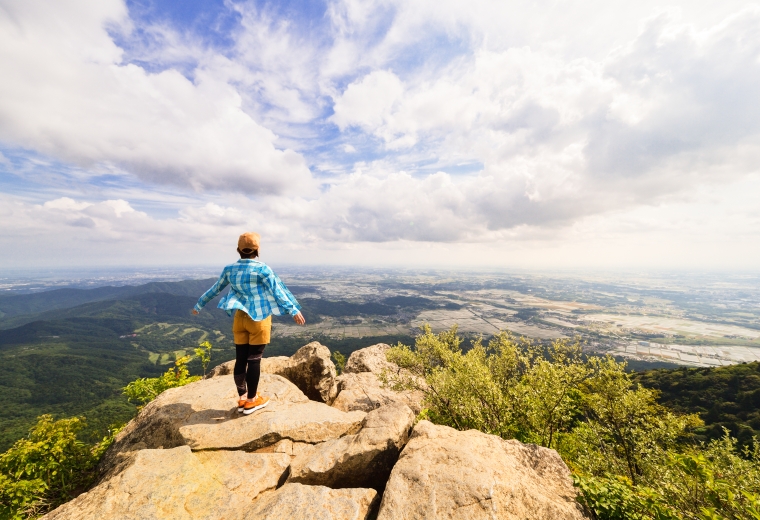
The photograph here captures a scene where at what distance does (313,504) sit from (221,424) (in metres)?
5.65

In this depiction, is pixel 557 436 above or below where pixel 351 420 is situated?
below

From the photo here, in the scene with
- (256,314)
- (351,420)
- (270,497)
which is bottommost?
(351,420)

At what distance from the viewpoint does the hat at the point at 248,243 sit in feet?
32.6

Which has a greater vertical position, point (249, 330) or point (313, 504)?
point (249, 330)

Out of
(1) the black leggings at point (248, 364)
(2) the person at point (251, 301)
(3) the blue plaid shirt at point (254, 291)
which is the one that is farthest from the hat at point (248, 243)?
(1) the black leggings at point (248, 364)

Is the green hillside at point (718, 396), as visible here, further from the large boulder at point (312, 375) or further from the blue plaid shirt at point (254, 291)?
the blue plaid shirt at point (254, 291)

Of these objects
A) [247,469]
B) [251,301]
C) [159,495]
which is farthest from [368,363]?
[159,495]

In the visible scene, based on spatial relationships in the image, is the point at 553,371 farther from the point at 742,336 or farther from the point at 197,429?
the point at 742,336

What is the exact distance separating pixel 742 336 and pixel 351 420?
300 m

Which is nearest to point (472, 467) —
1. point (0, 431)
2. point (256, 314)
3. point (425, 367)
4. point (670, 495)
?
point (670, 495)

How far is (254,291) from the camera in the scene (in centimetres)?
984

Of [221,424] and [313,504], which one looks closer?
[313,504]

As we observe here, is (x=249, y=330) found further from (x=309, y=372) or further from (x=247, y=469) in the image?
(x=309, y=372)

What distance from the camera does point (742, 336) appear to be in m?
182
